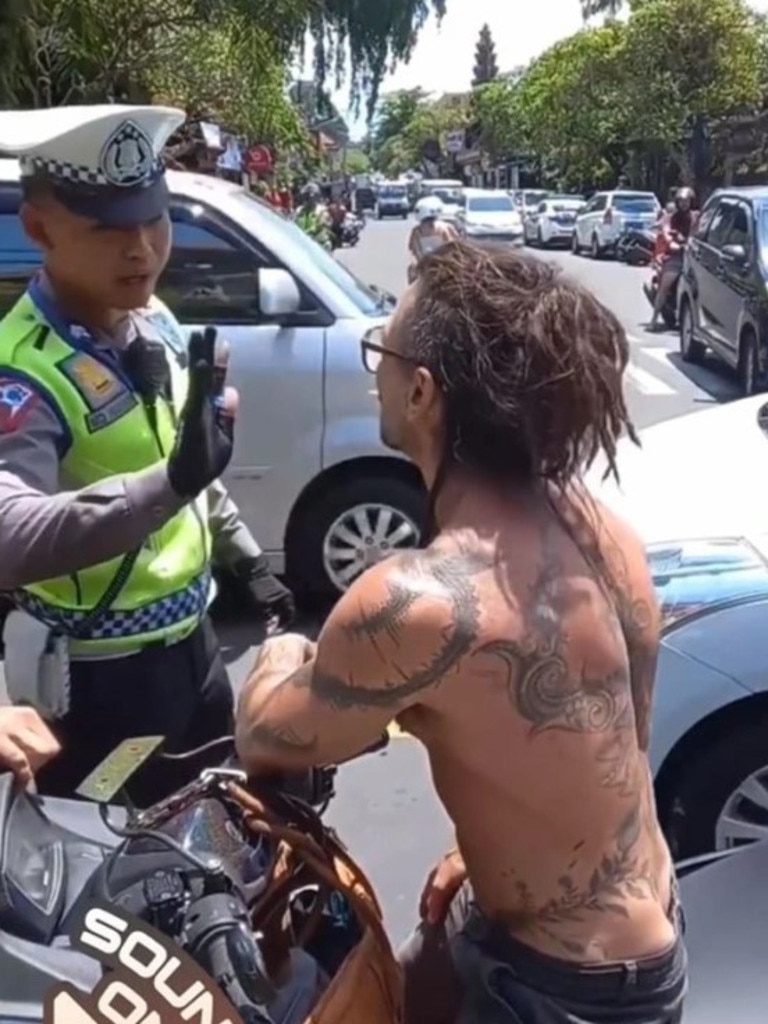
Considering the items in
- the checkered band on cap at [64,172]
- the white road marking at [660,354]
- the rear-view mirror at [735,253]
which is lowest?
the white road marking at [660,354]

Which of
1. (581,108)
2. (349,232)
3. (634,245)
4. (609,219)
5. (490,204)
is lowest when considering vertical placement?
(349,232)

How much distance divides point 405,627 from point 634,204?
1427 inches

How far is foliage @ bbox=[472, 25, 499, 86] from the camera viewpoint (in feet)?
483

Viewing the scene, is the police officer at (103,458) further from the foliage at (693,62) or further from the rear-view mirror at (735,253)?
the foliage at (693,62)

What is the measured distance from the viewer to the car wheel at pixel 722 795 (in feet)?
13.1

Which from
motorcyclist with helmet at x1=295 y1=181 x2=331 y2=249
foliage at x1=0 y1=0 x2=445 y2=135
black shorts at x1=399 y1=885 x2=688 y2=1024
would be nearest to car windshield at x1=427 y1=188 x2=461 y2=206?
motorcyclist with helmet at x1=295 y1=181 x2=331 y2=249

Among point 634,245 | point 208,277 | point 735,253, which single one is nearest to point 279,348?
point 208,277

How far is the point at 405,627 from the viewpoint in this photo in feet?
5.75

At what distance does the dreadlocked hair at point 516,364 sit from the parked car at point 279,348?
456 centimetres

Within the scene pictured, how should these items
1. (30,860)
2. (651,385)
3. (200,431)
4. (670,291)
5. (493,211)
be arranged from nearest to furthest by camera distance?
(30,860) < (200,431) < (651,385) < (670,291) < (493,211)

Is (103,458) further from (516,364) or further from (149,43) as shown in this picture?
(149,43)

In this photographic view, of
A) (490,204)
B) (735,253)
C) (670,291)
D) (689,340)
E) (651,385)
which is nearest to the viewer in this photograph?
(735,253)

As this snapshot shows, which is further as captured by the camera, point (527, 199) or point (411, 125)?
point (411, 125)

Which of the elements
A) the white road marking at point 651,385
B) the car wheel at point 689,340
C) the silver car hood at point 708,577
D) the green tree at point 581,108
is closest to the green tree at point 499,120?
the green tree at point 581,108
